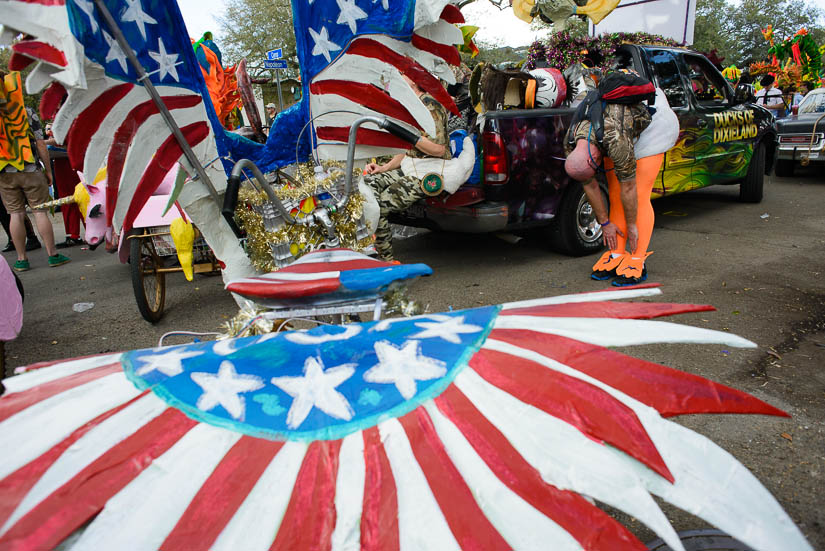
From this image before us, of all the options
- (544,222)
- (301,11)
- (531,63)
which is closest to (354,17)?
(301,11)

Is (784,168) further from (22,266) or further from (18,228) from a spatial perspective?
(22,266)

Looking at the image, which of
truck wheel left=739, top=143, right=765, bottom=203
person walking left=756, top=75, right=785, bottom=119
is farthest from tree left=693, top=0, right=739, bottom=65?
truck wheel left=739, top=143, right=765, bottom=203

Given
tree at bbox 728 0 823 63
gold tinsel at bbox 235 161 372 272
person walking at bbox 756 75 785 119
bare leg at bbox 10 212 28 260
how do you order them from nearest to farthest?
1. gold tinsel at bbox 235 161 372 272
2. bare leg at bbox 10 212 28 260
3. person walking at bbox 756 75 785 119
4. tree at bbox 728 0 823 63

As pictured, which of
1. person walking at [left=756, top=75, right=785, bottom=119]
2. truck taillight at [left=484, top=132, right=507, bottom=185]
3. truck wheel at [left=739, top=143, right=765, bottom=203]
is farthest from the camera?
person walking at [left=756, top=75, right=785, bottom=119]

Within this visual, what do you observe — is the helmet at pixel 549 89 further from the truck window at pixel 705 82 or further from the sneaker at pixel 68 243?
the sneaker at pixel 68 243

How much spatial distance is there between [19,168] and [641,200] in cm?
651

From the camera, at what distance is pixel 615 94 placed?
12.6 feet

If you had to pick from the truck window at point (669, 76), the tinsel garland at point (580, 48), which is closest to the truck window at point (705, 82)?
the truck window at point (669, 76)

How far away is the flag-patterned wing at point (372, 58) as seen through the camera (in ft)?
6.97

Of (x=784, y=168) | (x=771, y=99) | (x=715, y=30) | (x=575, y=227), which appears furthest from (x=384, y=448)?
(x=715, y=30)

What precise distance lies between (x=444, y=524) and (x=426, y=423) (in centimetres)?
17

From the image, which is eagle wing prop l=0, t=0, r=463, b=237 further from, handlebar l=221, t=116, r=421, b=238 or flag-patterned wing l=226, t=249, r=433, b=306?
flag-patterned wing l=226, t=249, r=433, b=306

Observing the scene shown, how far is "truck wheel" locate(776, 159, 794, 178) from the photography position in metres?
10.2

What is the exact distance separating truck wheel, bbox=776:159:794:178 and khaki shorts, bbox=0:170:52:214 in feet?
39.4
